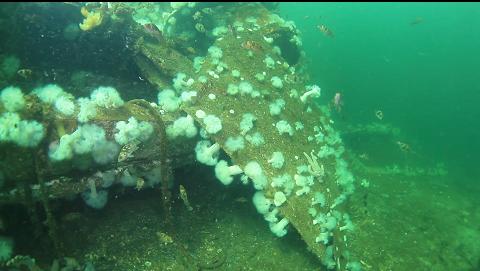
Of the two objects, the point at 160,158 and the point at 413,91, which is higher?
the point at 160,158

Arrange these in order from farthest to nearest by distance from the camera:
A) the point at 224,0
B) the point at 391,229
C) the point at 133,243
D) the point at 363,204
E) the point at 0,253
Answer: the point at 224,0 < the point at 363,204 < the point at 391,229 < the point at 133,243 < the point at 0,253

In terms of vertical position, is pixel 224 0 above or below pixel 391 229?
above

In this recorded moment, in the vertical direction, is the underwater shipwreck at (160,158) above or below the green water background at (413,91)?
above

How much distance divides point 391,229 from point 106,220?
656 centimetres

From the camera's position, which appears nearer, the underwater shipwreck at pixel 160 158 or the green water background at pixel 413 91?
the underwater shipwreck at pixel 160 158

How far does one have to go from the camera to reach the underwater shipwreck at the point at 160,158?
4430 mm

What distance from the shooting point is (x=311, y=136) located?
731 centimetres

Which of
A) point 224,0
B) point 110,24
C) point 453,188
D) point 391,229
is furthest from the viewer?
point 453,188

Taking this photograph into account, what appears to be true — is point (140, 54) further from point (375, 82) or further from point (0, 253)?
point (375, 82)

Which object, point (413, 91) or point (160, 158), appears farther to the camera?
point (413, 91)

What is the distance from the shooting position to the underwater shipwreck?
14.5 feet

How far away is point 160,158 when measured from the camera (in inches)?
204

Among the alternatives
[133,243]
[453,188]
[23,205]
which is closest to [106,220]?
[133,243]

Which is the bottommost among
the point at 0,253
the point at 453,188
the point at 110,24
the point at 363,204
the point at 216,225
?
the point at 453,188
